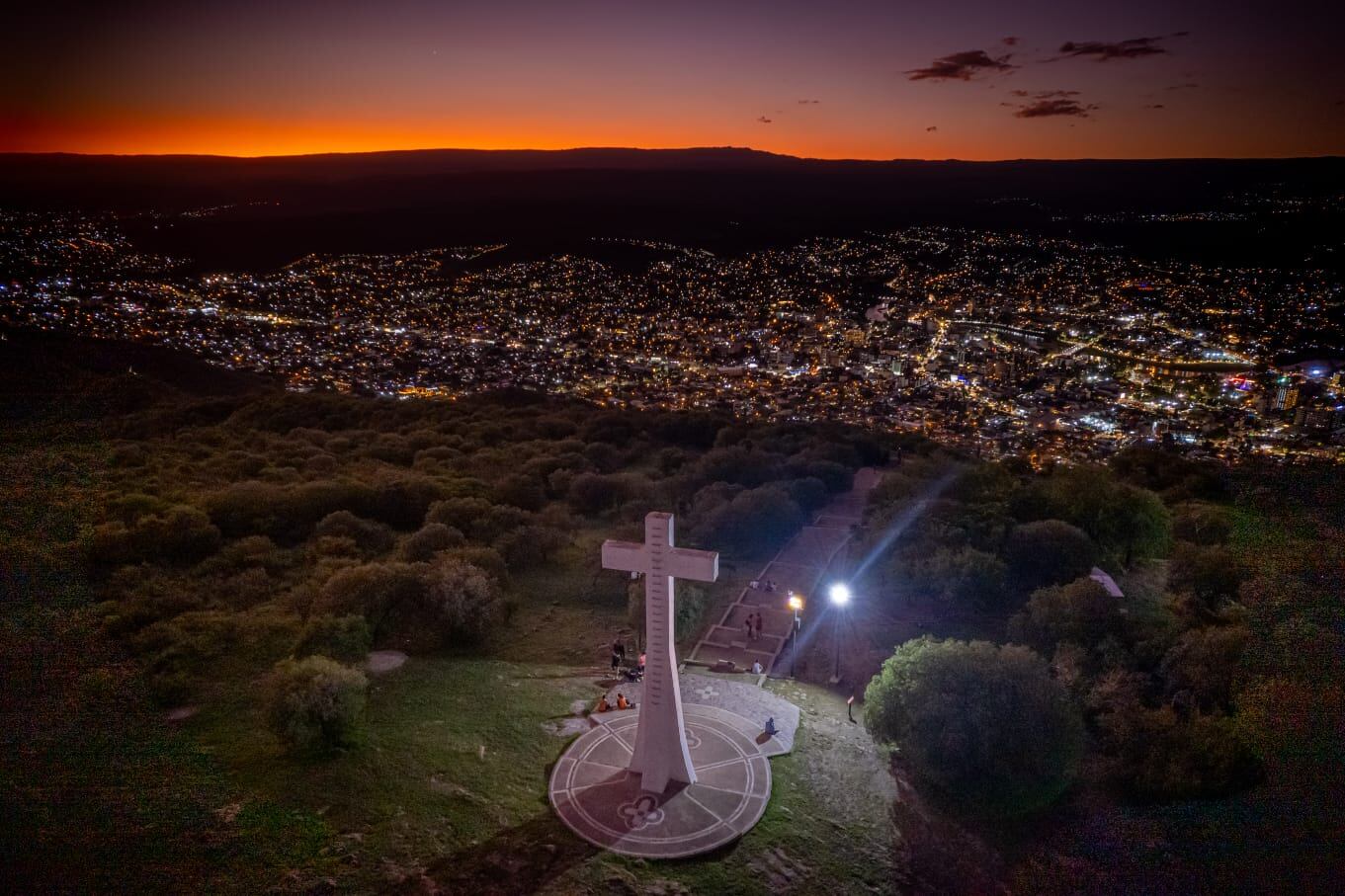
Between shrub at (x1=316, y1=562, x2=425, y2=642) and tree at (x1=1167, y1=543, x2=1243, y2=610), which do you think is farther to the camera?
tree at (x1=1167, y1=543, x2=1243, y2=610)

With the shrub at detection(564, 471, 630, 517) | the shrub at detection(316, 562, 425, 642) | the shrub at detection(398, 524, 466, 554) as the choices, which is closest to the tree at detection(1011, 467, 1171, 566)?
the shrub at detection(564, 471, 630, 517)

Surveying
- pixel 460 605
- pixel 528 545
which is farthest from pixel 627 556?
pixel 528 545

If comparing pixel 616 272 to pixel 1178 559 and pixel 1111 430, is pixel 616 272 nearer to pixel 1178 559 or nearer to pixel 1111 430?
pixel 1111 430

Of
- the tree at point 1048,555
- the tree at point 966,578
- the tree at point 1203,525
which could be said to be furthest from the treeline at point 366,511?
the tree at point 1203,525

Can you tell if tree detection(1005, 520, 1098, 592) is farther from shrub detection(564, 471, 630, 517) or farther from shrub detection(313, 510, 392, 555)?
shrub detection(313, 510, 392, 555)

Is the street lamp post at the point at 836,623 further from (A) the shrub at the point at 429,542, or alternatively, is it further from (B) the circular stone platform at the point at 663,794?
(A) the shrub at the point at 429,542

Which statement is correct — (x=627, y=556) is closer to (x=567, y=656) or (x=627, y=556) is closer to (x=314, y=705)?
(x=314, y=705)
